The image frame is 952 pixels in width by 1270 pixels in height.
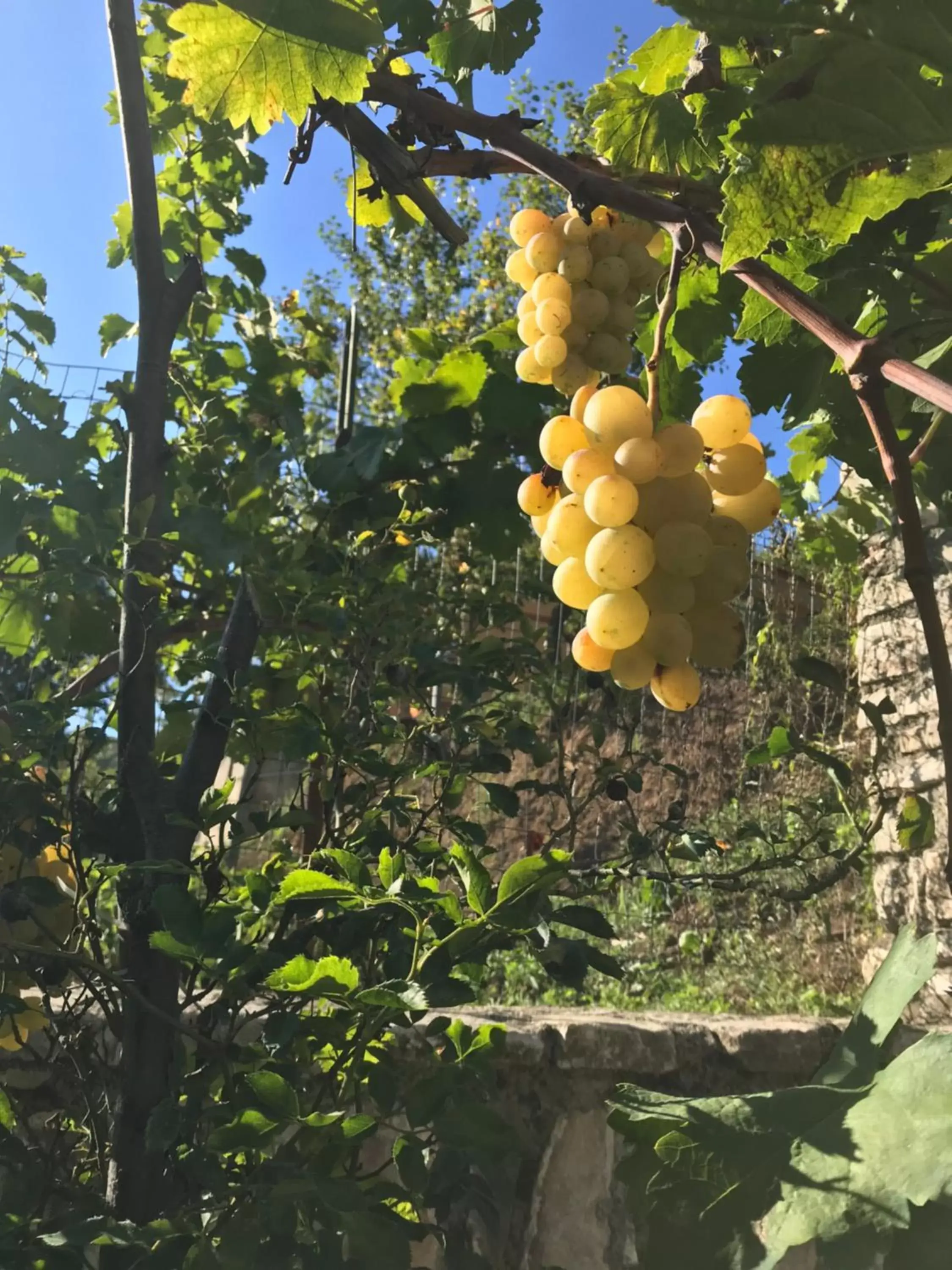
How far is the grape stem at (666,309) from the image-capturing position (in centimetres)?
66

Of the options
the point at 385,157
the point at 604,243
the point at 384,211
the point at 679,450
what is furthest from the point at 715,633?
the point at 384,211

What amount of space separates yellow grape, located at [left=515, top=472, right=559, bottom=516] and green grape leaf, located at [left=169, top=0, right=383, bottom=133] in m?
0.39

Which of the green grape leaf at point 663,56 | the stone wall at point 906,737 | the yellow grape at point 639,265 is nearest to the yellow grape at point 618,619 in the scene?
the yellow grape at point 639,265

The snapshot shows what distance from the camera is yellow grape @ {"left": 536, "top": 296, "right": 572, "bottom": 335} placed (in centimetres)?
95

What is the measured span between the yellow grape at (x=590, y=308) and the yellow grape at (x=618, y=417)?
270 mm

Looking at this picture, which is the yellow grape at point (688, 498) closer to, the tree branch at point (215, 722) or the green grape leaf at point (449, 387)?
the tree branch at point (215, 722)

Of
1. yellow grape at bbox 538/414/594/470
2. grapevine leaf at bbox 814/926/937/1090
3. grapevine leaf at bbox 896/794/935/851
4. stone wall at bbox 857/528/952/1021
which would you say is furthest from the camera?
stone wall at bbox 857/528/952/1021

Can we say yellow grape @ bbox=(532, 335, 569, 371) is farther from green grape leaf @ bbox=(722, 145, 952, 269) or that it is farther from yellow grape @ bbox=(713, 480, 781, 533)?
green grape leaf @ bbox=(722, 145, 952, 269)

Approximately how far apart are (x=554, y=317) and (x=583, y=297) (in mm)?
40

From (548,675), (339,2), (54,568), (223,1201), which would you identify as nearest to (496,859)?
(548,675)

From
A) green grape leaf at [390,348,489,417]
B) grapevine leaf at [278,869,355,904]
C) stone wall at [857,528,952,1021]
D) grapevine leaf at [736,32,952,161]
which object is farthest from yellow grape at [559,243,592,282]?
stone wall at [857,528,952,1021]

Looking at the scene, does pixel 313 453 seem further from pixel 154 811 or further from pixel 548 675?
pixel 154 811

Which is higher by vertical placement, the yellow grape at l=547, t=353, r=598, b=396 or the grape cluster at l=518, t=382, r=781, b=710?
the yellow grape at l=547, t=353, r=598, b=396

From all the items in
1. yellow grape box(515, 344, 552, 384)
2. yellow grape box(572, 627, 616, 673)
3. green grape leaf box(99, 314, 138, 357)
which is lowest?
yellow grape box(572, 627, 616, 673)
